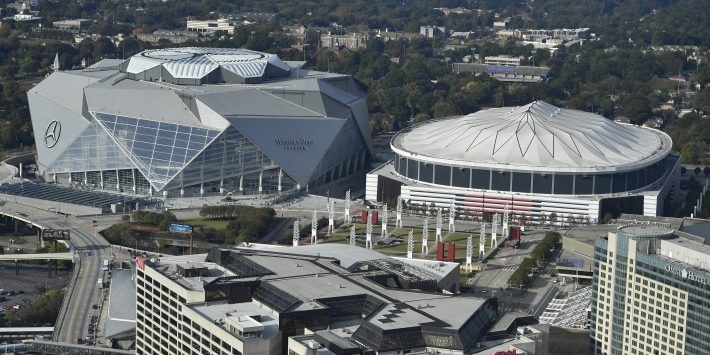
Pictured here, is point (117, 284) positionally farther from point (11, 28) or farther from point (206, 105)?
point (11, 28)

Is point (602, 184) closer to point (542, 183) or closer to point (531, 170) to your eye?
point (542, 183)

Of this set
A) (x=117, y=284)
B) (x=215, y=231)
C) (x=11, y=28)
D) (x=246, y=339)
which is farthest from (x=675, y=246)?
(x=11, y=28)

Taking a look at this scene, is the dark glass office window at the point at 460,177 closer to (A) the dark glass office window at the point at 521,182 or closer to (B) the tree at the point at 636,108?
(A) the dark glass office window at the point at 521,182

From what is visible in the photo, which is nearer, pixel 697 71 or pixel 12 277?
pixel 12 277

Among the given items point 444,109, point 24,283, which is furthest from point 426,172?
point 444,109

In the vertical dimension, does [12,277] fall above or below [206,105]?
below

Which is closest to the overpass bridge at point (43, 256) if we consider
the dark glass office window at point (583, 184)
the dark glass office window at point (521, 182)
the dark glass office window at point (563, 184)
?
the dark glass office window at point (521, 182)
